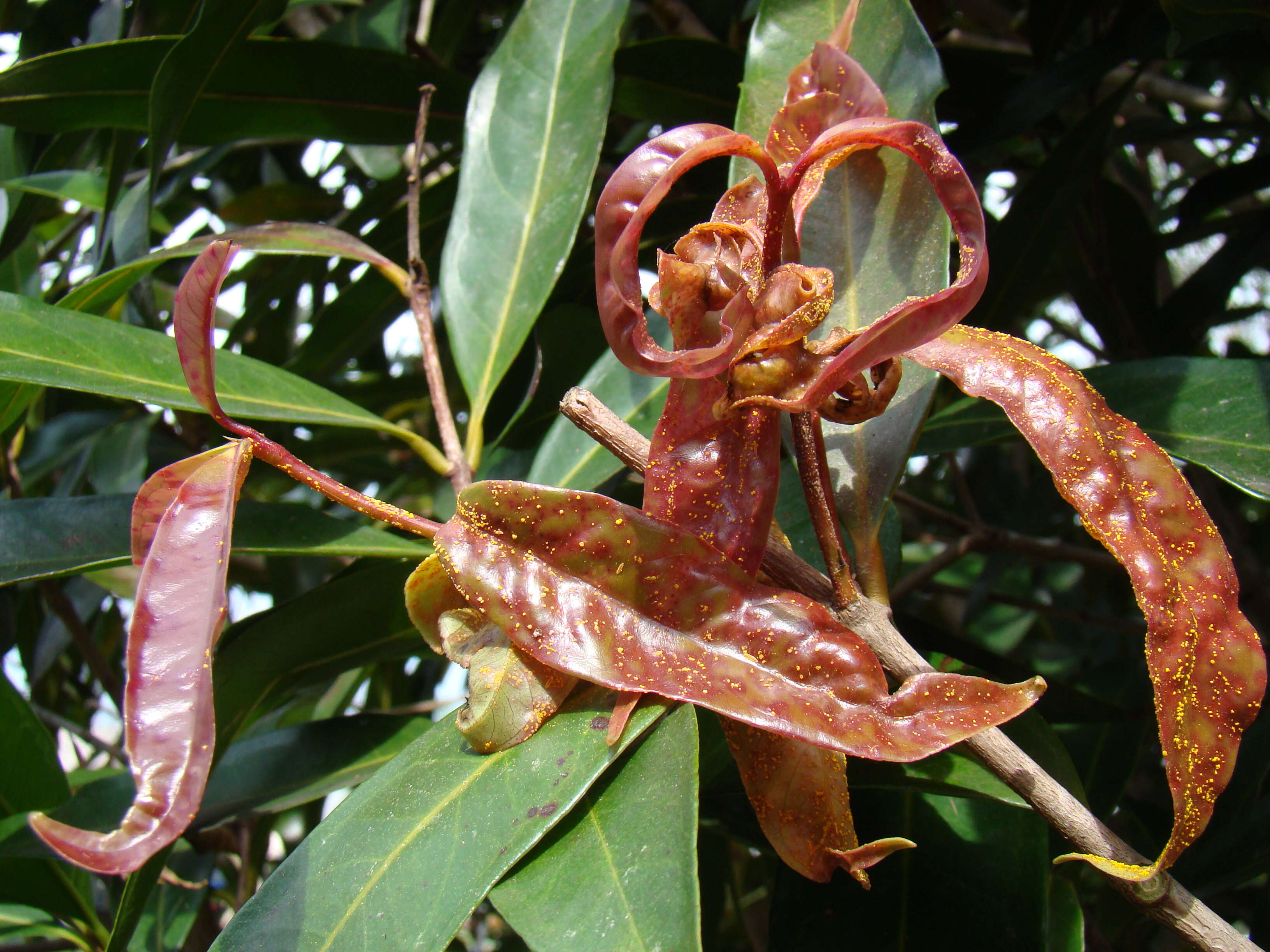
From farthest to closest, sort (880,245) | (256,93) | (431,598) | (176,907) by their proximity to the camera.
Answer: (176,907) < (256,93) < (880,245) < (431,598)

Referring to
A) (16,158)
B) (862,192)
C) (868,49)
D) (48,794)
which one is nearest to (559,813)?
(862,192)

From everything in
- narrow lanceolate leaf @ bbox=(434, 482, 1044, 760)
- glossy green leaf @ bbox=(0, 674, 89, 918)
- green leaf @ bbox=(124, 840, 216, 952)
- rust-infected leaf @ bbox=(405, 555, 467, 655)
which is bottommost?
green leaf @ bbox=(124, 840, 216, 952)

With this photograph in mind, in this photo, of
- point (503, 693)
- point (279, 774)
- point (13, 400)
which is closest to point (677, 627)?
point (503, 693)

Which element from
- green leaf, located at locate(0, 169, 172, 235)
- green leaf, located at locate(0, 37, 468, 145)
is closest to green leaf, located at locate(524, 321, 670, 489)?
green leaf, located at locate(0, 37, 468, 145)

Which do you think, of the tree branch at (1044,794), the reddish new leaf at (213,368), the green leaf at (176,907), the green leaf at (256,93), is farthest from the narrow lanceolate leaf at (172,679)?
the green leaf at (176,907)

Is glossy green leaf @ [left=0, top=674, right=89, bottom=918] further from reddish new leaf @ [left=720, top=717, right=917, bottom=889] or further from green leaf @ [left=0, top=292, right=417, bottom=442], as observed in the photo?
reddish new leaf @ [left=720, top=717, right=917, bottom=889]

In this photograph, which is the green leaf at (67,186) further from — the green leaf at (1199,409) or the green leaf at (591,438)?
the green leaf at (1199,409)

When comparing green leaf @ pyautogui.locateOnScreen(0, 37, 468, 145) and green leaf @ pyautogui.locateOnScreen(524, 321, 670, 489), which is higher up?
green leaf @ pyautogui.locateOnScreen(0, 37, 468, 145)

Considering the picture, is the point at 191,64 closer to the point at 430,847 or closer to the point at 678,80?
the point at 678,80
